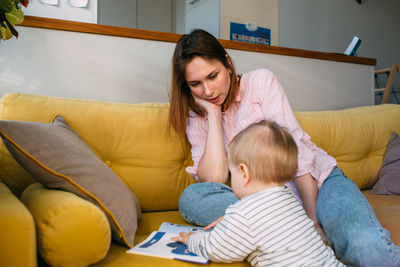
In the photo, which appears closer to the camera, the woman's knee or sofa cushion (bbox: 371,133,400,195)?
the woman's knee

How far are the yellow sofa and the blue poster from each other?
3.80ft

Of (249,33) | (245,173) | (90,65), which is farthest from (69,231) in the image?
(249,33)

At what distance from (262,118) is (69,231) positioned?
854 mm

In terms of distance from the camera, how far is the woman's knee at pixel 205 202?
1216 millimetres

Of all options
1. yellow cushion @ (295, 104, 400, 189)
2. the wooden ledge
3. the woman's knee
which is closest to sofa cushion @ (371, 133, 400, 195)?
yellow cushion @ (295, 104, 400, 189)

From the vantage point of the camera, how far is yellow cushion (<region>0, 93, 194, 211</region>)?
53.1 inches

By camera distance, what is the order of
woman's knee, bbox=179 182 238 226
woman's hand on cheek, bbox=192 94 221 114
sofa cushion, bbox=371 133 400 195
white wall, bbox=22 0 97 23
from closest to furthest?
woman's knee, bbox=179 182 238 226 → woman's hand on cheek, bbox=192 94 221 114 → sofa cushion, bbox=371 133 400 195 → white wall, bbox=22 0 97 23

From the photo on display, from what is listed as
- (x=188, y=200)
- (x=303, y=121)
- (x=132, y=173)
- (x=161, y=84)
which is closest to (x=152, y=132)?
(x=132, y=173)

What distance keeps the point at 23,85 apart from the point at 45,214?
3.74ft

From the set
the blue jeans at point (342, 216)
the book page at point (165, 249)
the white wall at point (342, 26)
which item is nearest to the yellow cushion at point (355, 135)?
the blue jeans at point (342, 216)

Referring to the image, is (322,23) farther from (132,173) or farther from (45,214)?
(45,214)

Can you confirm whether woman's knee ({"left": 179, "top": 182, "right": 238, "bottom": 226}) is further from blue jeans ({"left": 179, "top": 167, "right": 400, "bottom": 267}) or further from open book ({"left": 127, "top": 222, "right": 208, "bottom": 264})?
open book ({"left": 127, "top": 222, "right": 208, "bottom": 264})

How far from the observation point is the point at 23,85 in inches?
66.4

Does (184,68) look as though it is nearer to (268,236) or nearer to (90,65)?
(90,65)
